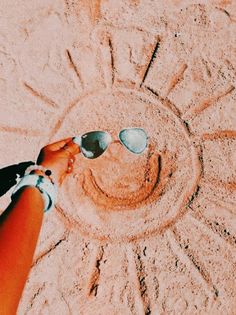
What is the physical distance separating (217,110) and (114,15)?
2.34 feet

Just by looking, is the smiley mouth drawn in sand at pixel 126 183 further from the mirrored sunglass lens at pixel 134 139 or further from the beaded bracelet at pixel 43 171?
the beaded bracelet at pixel 43 171

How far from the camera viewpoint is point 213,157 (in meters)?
2.21

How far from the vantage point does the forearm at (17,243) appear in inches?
46.9

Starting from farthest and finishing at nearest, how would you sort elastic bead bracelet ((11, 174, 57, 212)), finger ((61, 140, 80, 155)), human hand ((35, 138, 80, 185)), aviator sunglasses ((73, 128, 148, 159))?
1. aviator sunglasses ((73, 128, 148, 159))
2. finger ((61, 140, 80, 155))
3. human hand ((35, 138, 80, 185))
4. elastic bead bracelet ((11, 174, 57, 212))

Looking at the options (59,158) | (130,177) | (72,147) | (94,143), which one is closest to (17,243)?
(59,158)

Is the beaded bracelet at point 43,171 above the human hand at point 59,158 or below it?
below

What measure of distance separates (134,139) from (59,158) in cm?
46

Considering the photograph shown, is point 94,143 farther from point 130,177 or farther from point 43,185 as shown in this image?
point 43,185

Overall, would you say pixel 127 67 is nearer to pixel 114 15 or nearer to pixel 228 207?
pixel 114 15

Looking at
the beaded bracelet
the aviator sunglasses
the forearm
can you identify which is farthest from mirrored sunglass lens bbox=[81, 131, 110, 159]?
the forearm

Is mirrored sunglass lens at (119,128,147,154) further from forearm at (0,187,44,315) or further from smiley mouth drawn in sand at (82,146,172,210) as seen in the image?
forearm at (0,187,44,315)

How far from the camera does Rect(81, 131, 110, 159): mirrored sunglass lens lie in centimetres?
204

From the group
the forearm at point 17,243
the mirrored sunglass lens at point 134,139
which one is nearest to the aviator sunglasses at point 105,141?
the mirrored sunglass lens at point 134,139

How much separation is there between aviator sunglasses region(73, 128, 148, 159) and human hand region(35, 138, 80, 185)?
51mm
